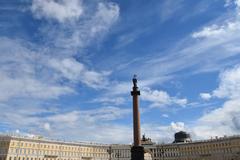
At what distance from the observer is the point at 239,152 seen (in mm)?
96000

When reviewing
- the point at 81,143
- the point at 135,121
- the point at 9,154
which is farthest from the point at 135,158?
Result: the point at 81,143

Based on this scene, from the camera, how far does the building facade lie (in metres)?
90.4

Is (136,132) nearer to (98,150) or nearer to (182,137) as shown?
(98,150)

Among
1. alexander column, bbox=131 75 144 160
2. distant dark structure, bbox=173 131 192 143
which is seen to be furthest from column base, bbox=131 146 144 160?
distant dark structure, bbox=173 131 192 143

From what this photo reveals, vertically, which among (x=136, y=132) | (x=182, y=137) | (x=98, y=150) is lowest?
(x=136, y=132)

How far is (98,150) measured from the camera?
12194 centimetres

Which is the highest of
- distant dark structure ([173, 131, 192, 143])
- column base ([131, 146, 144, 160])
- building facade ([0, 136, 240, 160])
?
distant dark structure ([173, 131, 192, 143])

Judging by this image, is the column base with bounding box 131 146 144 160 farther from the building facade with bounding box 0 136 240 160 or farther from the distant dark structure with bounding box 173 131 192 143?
the distant dark structure with bounding box 173 131 192 143

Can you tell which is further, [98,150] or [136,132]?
[98,150]

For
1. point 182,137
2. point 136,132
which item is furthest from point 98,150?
point 136,132

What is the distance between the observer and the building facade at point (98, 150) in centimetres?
9044

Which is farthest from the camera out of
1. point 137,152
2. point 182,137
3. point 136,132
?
point 182,137

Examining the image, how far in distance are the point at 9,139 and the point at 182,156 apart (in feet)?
232

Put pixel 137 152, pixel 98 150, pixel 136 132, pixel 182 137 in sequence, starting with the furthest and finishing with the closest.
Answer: pixel 182 137, pixel 98 150, pixel 136 132, pixel 137 152
